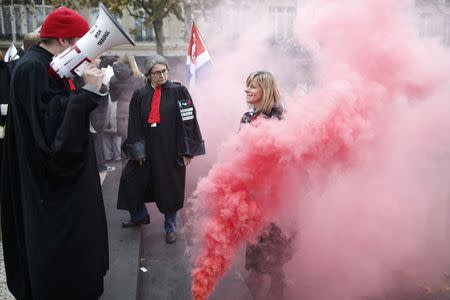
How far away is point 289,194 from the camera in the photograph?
11.3 ft

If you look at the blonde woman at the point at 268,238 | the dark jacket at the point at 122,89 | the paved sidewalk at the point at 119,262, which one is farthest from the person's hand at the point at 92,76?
the dark jacket at the point at 122,89

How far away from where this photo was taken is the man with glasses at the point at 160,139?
4.49m

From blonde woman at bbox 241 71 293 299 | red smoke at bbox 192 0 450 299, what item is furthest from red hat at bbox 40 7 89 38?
blonde woman at bbox 241 71 293 299

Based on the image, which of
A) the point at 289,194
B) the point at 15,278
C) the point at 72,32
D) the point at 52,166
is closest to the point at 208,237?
the point at 289,194

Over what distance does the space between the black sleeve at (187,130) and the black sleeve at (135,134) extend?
39cm

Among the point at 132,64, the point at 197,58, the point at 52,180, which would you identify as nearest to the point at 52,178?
the point at 52,180

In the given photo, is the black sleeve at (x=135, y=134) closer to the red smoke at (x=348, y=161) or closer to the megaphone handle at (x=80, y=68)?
the red smoke at (x=348, y=161)

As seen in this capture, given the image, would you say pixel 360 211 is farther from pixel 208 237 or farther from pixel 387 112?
pixel 208 237

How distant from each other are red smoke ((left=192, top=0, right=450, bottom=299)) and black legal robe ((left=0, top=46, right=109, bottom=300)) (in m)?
0.75

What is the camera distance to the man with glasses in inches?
177

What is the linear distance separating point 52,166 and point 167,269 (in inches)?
83.5

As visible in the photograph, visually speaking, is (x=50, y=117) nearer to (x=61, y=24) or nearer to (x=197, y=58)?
(x=61, y=24)

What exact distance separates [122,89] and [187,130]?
8.83 feet

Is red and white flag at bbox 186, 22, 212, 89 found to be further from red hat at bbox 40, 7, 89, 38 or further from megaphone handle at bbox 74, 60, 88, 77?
megaphone handle at bbox 74, 60, 88, 77
